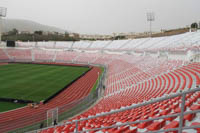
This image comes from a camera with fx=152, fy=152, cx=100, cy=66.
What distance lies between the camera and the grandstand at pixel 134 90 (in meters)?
2.75

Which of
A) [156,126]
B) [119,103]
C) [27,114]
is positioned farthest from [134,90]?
[156,126]

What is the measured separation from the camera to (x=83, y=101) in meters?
10.1

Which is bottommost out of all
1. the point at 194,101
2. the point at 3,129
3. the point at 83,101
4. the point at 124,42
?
the point at 3,129

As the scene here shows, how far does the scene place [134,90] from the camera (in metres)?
10.8

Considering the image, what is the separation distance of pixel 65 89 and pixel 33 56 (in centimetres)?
3039

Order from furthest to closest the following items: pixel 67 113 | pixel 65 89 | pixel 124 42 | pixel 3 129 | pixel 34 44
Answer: pixel 34 44 → pixel 124 42 → pixel 65 89 → pixel 67 113 → pixel 3 129

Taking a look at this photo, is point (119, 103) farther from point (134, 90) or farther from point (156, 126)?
point (156, 126)

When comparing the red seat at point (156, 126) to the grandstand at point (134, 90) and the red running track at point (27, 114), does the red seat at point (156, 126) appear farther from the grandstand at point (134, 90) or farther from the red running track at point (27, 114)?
the red running track at point (27, 114)

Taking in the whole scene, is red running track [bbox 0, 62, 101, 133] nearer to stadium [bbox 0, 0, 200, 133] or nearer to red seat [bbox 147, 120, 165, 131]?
stadium [bbox 0, 0, 200, 133]

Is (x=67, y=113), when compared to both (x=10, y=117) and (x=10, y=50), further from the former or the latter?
(x=10, y=50)

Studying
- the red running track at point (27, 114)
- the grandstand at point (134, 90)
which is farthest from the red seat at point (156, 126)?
the red running track at point (27, 114)

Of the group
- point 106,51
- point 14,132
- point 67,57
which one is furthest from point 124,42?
point 14,132

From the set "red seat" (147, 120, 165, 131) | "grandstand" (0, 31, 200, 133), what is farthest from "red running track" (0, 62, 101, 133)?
"red seat" (147, 120, 165, 131)

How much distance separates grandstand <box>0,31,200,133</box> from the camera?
2.75 metres
